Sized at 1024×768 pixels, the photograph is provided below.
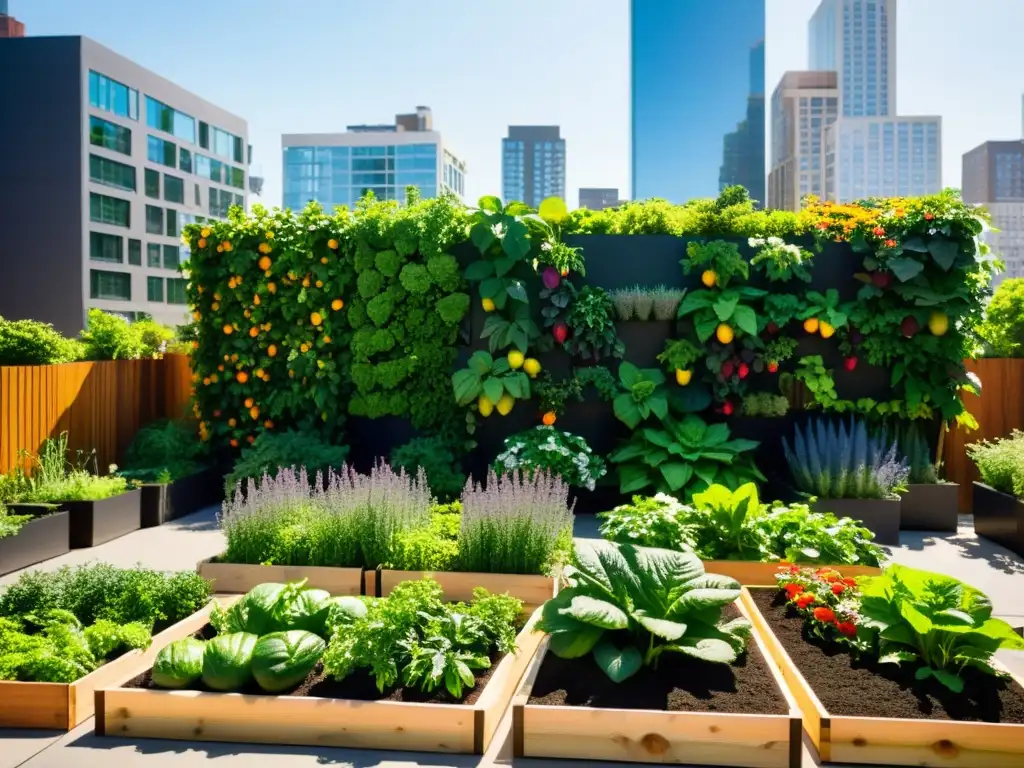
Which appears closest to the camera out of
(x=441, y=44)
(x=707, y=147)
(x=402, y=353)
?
(x=402, y=353)

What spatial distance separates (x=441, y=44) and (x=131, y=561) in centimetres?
1054

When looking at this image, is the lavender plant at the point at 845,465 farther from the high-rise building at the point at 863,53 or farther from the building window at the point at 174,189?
the high-rise building at the point at 863,53

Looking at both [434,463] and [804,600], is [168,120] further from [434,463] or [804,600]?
[804,600]

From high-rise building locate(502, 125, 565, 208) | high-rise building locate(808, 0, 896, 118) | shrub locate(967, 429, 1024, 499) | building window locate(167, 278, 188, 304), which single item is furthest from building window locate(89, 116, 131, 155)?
high-rise building locate(502, 125, 565, 208)

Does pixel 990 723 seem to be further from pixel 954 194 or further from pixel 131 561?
pixel 954 194

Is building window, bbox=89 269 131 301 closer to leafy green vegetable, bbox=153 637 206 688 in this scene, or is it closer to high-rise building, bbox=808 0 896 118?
leafy green vegetable, bbox=153 637 206 688

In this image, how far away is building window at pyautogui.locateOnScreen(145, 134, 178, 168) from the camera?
144 ft

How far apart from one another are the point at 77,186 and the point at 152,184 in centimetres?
568

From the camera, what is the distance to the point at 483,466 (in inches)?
287

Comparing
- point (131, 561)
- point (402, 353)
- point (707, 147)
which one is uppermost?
point (707, 147)

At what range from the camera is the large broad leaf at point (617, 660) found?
2.88 m

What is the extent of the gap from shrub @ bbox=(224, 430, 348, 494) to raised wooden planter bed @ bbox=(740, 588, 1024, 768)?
15.3 feet

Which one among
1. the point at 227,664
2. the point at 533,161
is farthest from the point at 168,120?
the point at 533,161

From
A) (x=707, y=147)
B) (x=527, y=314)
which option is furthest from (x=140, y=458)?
(x=707, y=147)
